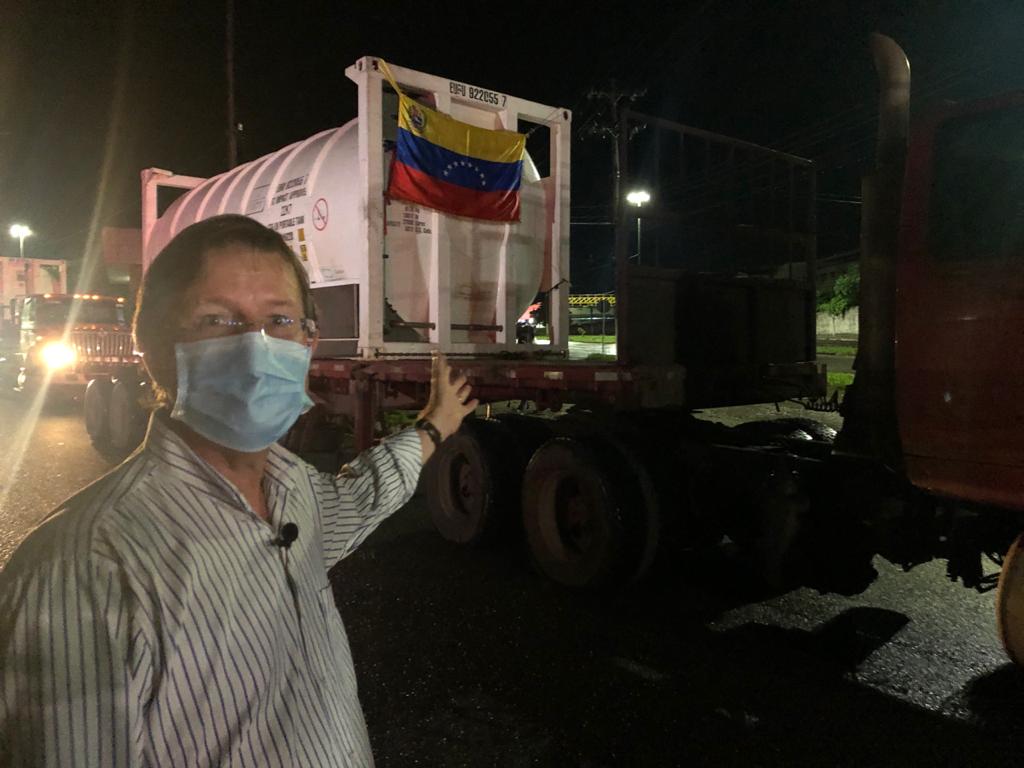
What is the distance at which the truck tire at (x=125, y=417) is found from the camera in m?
9.81

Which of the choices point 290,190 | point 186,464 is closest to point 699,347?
point 186,464

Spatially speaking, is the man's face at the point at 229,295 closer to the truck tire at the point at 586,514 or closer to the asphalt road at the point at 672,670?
the asphalt road at the point at 672,670

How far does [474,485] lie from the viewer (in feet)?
18.2

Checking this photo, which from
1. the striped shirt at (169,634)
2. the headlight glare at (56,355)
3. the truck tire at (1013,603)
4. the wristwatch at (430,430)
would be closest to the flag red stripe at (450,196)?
the wristwatch at (430,430)

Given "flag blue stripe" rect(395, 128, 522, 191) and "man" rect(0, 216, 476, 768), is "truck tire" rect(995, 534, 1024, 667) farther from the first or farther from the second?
"flag blue stripe" rect(395, 128, 522, 191)

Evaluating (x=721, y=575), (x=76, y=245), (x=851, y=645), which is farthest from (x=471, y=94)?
(x=76, y=245)

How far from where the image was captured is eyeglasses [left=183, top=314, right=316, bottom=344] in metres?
1.31

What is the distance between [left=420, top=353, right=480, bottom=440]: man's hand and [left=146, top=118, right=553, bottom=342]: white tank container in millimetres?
4033

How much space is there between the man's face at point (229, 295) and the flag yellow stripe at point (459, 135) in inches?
192

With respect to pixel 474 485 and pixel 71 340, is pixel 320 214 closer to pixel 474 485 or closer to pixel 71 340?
pixel 474 485

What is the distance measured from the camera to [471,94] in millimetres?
6387

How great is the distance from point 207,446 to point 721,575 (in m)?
4.52

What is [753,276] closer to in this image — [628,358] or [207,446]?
[628,358]

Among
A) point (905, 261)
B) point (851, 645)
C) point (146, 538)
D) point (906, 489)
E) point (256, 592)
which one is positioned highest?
point (905, 261)
